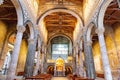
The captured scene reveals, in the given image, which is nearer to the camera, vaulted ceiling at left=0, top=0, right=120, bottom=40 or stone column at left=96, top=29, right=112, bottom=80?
stone column at left=96, top=29, right=112, bottom=80

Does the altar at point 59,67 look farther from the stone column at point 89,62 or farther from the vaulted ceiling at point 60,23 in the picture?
the stone column at point 89,62

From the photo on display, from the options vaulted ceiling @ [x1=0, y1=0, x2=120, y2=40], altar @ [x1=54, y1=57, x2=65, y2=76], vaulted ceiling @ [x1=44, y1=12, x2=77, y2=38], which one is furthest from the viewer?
altar @ [x1=54, y1=57, x2=65, y2=76]

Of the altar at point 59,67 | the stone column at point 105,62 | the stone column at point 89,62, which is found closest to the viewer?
the stone column at point 105,62

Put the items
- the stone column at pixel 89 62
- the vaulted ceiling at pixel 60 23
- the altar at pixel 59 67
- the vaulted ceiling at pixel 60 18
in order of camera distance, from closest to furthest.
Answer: the stone column at pixel 89 62 < the vaulted ceiling at pixel 60 18 < the vaulted ceiling at pixel 60 23 < the altar at pixel 59 67

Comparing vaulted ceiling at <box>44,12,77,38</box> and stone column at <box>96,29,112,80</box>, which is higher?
vaulted ceiling at <box>44,12,77,38</box>

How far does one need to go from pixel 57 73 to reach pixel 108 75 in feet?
60.9

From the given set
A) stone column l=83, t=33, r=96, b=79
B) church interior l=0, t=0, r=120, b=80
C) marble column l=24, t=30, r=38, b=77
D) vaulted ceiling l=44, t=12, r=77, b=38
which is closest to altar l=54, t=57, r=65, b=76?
church interior l=0, t=0, r=120, b=80

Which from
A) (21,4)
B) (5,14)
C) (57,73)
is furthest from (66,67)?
(21,4)

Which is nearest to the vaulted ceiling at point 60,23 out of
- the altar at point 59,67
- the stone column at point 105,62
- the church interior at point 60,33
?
the church interior at point 60,33

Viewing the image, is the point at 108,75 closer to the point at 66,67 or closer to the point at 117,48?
the point at 117,48

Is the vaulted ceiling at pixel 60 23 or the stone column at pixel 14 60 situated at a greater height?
the vaulted ceiling at pixel 60 23

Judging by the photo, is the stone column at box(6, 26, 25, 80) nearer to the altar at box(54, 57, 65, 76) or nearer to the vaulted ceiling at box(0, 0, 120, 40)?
the vaulted ceiling at box(0, 0, 120, 40)

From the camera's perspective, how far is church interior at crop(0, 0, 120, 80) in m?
10.5

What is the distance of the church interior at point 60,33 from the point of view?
10.5 meters
